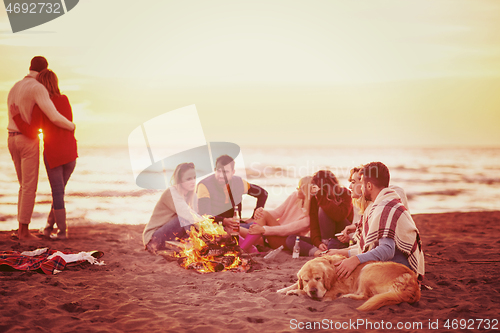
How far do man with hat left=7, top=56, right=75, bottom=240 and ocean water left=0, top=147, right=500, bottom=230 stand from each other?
269cm

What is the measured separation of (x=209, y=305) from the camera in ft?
12.1

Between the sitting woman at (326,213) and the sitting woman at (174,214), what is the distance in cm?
162

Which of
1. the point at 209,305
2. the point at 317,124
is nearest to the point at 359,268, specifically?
the point at 209,305

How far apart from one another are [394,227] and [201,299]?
1.97 meters

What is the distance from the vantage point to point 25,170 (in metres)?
6.11

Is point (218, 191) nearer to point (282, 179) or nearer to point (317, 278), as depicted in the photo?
point (317, 278)

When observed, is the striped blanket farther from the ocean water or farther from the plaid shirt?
the ocean water

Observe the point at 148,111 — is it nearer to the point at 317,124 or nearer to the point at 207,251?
the point at 317,124

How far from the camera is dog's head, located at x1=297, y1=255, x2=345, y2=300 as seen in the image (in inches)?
145

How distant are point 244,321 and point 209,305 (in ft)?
1.76

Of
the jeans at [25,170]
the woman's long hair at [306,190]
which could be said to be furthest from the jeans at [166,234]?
the jeans at [25,170]

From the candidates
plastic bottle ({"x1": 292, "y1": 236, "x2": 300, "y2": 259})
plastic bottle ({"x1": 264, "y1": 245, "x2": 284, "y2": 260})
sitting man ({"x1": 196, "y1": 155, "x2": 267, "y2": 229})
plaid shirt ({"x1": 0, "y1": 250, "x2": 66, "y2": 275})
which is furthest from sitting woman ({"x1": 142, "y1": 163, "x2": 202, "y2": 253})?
plastic bottle ({"x1": 292, "y1": 236, "x2": 300, "y2": 259})

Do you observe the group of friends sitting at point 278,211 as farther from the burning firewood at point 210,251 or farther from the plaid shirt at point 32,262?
the plaid shirt at point 32,262

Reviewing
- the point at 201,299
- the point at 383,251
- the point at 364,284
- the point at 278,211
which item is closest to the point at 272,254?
the point at 278,211
